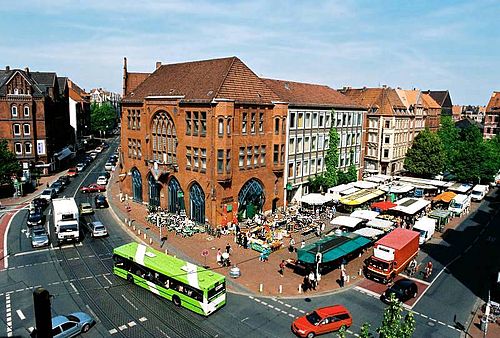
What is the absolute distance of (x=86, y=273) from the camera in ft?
112

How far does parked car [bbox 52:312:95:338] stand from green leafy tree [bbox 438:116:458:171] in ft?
233

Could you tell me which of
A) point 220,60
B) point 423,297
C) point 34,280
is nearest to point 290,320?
point 423,297

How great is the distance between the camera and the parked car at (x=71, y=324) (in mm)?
24062

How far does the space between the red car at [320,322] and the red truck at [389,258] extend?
8.68 m

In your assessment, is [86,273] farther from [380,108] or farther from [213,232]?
[380,108]

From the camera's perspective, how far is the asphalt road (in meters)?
26.1

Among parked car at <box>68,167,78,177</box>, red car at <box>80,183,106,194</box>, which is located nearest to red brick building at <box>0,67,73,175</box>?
parked car at <box>68,167,78,177</box>

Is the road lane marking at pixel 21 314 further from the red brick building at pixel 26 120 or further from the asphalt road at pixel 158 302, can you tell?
the red brick building at pixel 26 120

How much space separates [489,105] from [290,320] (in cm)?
11438

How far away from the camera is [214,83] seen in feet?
152

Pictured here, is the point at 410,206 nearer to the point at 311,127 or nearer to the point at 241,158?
the point at 311,127

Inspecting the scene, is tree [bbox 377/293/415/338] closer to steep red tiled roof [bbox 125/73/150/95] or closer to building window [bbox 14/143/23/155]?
steep red tiled roof [bbox 125/73/150/95]

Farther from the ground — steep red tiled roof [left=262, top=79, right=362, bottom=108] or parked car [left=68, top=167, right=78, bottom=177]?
steep red tiled roof [left=262, top=79, right=362, bottom=108]

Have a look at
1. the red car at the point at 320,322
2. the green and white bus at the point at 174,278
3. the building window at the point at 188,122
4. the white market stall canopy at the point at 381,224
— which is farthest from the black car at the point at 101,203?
the red car at the point at 320,322
